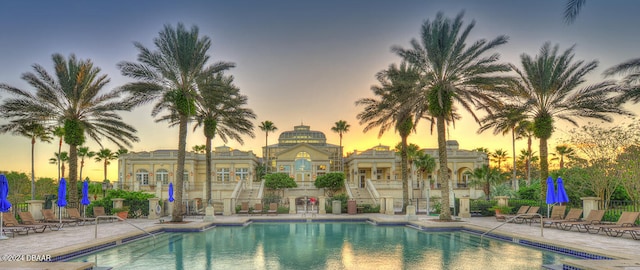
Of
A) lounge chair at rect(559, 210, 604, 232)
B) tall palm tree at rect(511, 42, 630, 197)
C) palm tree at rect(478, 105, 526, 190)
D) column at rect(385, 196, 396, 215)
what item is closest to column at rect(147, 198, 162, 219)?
column at rect(385, 196, 396, 215)

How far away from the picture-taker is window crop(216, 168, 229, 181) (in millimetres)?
59344

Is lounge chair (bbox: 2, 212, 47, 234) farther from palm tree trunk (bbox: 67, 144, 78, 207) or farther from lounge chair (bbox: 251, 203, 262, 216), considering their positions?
lounge chair (bbox: 251, 203, 262, 216)

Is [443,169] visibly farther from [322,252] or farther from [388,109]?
[322,252]

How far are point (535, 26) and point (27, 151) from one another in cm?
4032

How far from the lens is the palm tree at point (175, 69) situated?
21.9m

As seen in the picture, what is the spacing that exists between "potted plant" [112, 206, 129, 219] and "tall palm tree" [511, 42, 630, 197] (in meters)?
22.5

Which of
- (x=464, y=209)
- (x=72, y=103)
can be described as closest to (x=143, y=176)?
(x=72, y=103)

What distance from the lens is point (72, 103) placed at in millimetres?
24422

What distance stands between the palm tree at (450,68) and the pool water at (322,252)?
636cm

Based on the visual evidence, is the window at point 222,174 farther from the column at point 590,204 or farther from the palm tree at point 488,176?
the column at point 590,204

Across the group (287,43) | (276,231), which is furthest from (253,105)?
(276,231)

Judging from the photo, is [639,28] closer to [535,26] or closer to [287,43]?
[535,26]

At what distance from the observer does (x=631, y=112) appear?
2245 cm

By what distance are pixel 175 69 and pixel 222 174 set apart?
1514 inches
